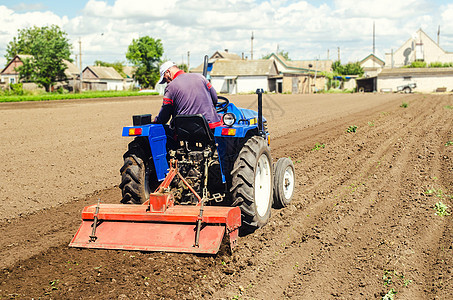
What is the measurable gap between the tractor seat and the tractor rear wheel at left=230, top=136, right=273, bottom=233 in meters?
0.45

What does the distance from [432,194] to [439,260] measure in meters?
2.66

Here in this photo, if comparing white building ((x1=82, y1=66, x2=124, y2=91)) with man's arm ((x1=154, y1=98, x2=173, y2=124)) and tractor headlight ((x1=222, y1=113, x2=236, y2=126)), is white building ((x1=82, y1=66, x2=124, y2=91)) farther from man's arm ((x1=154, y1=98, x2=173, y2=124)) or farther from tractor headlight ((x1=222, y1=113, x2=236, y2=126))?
tractor headlight ((x1=222, y1=113, x2=236, y2=126))

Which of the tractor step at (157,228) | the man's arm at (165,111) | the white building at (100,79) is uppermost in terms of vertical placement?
the white building at (100,79)

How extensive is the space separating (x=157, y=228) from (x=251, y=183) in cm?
113

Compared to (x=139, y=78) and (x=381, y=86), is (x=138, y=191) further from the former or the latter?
(x=139, y=78)

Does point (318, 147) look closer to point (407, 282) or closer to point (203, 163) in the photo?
point (203, 163)

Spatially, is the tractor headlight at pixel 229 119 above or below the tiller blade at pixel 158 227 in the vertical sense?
above

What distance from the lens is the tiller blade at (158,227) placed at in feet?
15.5

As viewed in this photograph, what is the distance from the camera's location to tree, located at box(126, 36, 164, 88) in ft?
235

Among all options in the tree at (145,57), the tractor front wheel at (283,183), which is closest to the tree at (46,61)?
the tree at (145,57)

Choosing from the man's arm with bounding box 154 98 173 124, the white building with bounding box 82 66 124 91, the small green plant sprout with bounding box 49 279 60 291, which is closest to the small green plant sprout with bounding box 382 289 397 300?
the small green plant sprout with bounding box 49 279 60 291

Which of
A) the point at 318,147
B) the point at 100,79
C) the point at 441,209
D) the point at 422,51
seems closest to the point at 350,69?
the point at 422,51

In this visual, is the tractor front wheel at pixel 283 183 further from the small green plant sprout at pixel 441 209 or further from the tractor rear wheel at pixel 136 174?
the small green plant sprout at pixel 441 209

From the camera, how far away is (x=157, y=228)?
490cm
